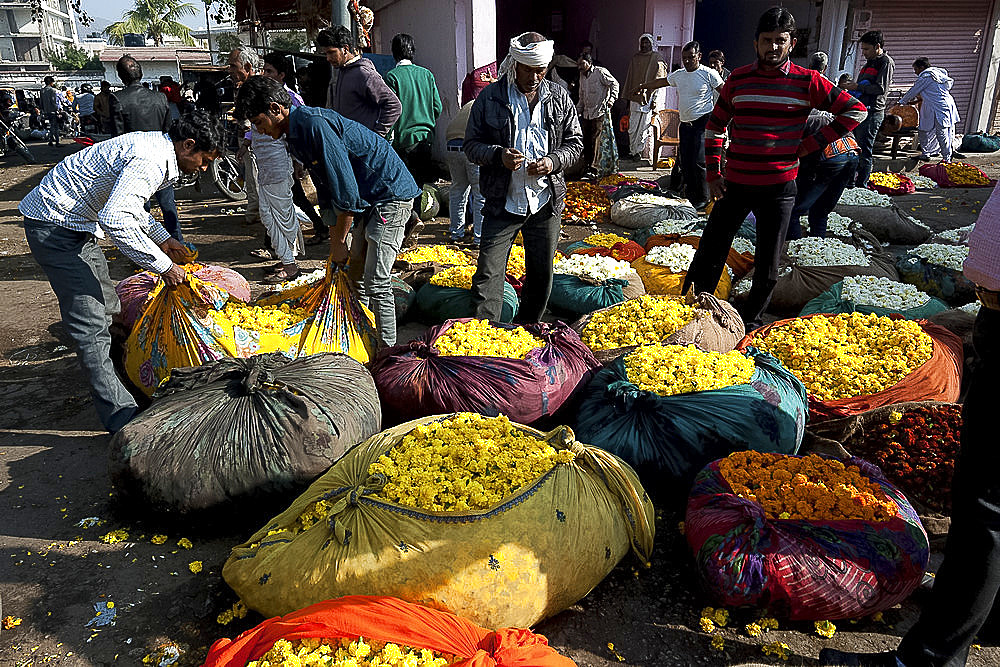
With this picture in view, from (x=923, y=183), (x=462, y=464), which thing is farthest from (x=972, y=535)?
(x=923, y=183)

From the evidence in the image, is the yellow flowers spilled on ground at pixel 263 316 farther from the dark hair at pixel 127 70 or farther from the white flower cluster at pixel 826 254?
the dark hair at pixel 127 70

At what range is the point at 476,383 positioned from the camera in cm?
308

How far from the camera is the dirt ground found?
7.02 ft

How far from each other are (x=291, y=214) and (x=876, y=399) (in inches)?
173

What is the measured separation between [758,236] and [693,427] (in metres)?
1.83

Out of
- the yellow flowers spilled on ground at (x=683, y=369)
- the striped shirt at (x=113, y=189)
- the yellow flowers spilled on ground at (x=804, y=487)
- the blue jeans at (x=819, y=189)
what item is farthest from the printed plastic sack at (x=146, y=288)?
the blue jeans at (x=819, y=189)

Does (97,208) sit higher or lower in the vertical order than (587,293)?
higher

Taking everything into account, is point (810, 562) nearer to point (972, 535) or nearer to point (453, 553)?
point (972, 535)

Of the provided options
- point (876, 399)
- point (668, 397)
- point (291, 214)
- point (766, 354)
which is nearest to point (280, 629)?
point (668, 397)

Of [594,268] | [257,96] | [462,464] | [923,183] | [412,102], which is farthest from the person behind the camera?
[923,183]

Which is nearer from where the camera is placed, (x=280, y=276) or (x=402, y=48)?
(x=280, y=276)

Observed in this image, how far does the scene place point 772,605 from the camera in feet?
7.14

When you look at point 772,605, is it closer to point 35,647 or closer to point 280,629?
point 280,629

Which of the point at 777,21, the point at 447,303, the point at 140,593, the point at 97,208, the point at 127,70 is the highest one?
the point at 777,21
